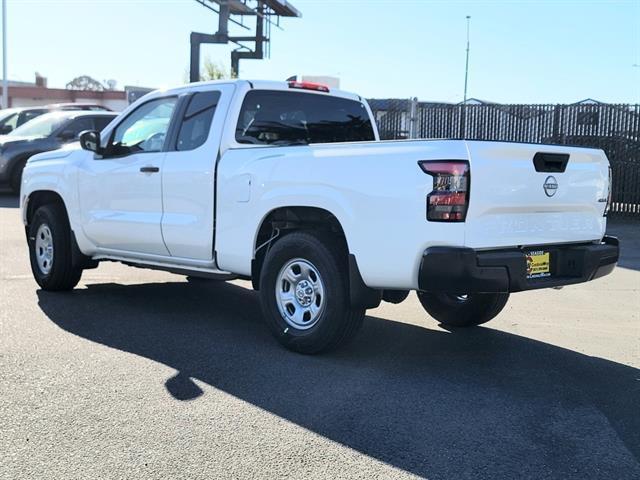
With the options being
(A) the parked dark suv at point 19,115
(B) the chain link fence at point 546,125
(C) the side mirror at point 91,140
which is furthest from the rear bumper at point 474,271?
(A) the parked dark suv at point 19,115

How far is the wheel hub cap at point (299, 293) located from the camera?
5.05 m

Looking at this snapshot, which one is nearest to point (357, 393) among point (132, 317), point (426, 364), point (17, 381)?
point (426, 364)

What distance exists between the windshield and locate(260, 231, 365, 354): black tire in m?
11.4

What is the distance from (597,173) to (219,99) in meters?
3.02

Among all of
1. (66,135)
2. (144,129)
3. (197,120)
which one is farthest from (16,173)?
(197,120)

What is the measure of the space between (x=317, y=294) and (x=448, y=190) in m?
1.36

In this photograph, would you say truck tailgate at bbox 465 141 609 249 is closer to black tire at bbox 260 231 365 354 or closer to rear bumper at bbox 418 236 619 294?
rear bumper at bbox 418 236 619 294

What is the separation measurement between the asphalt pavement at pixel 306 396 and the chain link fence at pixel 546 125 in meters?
7.96

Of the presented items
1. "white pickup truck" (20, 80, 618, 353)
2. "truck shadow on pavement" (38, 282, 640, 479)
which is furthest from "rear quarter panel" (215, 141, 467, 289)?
"truck shadow on pavement" (38, 282, 640, 479)

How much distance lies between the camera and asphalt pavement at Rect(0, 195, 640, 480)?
11.3ft

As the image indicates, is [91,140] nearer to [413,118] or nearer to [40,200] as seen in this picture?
[40,200]

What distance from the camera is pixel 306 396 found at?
4.29 meters

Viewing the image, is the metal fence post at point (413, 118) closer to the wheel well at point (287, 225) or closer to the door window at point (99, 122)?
the door window at point (99, 122)

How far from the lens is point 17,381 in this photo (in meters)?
4.47
